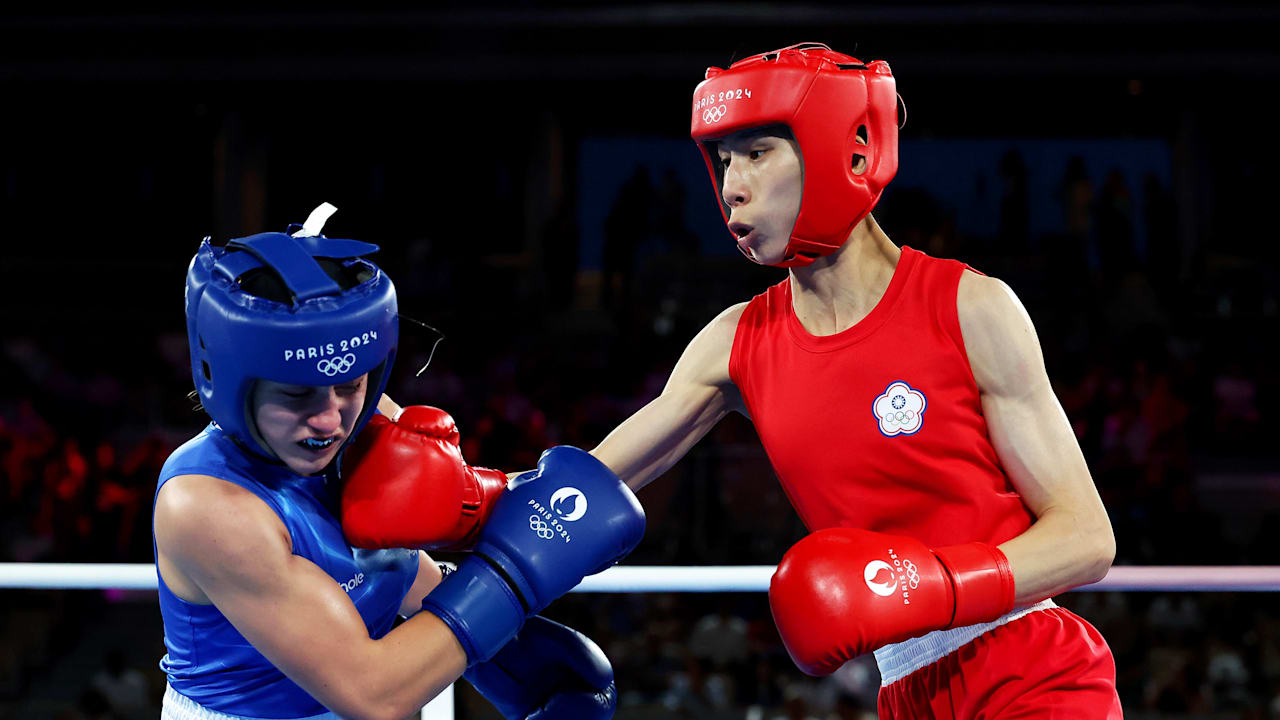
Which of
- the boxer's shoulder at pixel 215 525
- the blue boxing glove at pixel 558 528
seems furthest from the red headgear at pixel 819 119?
the boxer's shoulder at pixel 215 525

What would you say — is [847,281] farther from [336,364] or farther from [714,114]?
[336,364]

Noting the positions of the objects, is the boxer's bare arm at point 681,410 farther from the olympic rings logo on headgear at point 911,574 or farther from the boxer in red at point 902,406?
the olympic rings logo on headgear at point 911,574

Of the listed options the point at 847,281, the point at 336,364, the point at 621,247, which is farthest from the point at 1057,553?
the point at 621,247

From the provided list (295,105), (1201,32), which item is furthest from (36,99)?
(1201,32)

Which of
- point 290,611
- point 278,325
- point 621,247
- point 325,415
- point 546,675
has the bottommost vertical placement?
point 621,247

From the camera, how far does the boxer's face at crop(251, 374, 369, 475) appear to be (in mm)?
1494

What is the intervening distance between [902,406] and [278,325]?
2.86ft

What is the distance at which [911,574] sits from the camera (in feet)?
4.74

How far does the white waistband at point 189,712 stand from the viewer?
62.8 inches

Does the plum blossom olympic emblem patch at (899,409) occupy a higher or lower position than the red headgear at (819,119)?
lower

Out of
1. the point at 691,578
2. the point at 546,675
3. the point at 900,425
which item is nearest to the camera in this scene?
the point at 900,425

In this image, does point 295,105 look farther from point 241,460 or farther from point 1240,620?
point 241,460

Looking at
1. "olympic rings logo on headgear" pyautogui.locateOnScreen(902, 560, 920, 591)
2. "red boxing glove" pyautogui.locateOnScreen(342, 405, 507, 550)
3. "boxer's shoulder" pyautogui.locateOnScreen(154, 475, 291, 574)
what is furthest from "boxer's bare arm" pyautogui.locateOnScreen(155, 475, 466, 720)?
"olympic rings logo on headgear" pyautogui.locateOnScreen(902, 560, 920, 591)

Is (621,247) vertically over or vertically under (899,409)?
under
